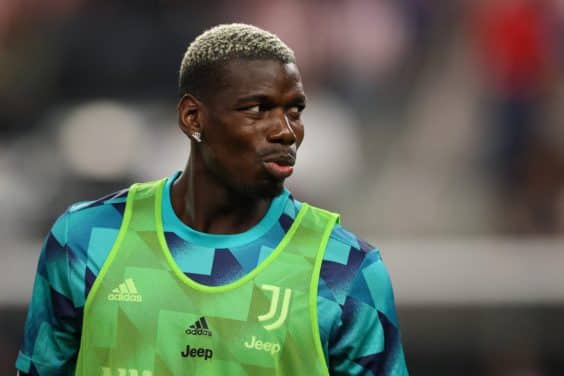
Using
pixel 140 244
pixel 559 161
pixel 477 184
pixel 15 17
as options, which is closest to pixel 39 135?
pixel 15 17

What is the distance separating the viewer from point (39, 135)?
7.79 meters

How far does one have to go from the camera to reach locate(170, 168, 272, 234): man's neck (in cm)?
362

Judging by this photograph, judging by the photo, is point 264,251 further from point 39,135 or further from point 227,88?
point 39,135

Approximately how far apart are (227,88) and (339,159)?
422cm

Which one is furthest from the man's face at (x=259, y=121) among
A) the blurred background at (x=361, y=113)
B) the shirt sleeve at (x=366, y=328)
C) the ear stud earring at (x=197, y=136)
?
the blurred background at (x=361, y=113)

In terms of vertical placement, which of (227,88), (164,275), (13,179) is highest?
(227,88)

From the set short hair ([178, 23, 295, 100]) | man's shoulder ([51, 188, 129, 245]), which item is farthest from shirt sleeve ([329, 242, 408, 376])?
man's shoulder ([51, 188, 129, 245])

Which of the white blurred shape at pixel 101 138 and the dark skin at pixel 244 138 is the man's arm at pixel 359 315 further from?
the white blurred shape at pixel 101 138

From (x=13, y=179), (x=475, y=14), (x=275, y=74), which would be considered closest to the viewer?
(x=275, y=74)

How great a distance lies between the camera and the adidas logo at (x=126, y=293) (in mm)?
3518

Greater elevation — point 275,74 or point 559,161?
point 275,74

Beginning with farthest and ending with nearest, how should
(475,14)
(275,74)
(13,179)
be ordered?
(475,14), (13,179), (275,74)

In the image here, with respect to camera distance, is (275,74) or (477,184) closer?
(275,74)

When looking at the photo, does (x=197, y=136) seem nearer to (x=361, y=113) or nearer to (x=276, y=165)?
(x=276, y=165)
